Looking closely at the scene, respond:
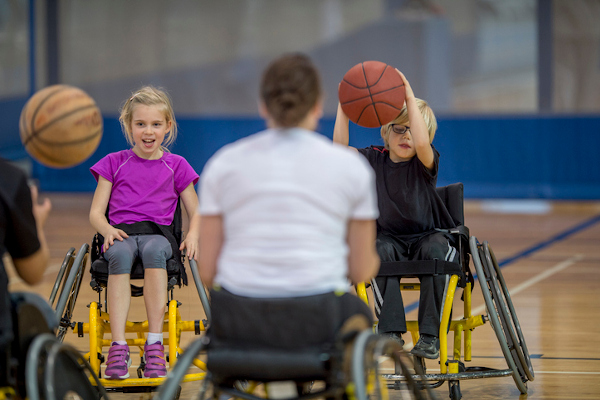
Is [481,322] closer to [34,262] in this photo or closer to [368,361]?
[368,361]

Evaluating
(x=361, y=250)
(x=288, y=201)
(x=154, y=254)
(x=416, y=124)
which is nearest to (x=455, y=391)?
(x=416, y=124)

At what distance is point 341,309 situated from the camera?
1999mm

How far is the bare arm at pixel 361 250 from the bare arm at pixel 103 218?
4.42ft

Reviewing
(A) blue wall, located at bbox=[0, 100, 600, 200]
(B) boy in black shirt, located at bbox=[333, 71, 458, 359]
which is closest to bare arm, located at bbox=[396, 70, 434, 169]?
(B) boy in black shirt, located at bbox=[333, 71, 458, 359]

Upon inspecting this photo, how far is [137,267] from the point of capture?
312cm

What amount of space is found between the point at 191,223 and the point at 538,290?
3083 millimetres

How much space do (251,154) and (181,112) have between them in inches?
418

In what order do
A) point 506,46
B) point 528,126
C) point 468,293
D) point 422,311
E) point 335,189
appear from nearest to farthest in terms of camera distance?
1. point 335,189
2. point 422,311
3. point 468,293
4. point 528,126
5. point 506,46

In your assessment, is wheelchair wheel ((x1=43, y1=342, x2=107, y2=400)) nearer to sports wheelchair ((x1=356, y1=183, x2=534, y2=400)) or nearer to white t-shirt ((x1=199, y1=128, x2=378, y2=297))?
white t-shirt ((x1=199, y1=128, x2=378, y2=297))

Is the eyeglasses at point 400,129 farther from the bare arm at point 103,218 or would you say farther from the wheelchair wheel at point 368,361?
the wheelchair wheel at point 368,361

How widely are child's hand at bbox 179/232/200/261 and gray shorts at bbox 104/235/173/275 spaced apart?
64 millimetres

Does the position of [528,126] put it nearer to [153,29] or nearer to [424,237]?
[153,29]

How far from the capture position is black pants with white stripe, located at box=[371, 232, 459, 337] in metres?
3.08

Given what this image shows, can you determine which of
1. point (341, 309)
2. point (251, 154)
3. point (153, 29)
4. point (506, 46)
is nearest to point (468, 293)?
point (341, 309)
